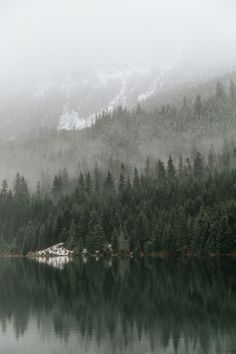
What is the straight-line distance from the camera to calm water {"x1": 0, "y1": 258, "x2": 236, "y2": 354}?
1586 inches

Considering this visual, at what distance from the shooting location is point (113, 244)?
189125 millimetres

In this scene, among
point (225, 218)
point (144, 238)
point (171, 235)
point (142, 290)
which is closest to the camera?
point (142, 290)

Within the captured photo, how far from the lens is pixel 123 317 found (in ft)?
169

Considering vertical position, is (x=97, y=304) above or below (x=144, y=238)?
below

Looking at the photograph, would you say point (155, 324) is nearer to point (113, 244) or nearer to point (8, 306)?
point (8, 306)

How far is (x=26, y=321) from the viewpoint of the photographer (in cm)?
5325

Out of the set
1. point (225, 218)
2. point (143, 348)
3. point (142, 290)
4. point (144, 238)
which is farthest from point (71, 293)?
point (144, 238)

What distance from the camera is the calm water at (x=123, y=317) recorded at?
132 feet

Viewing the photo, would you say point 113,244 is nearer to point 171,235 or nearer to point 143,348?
point 171,235

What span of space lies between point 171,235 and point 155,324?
390ft

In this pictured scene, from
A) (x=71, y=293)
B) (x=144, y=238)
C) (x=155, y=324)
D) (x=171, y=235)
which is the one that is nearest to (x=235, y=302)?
(x=155, y=324)

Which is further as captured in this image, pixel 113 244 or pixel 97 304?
pixel 113 244

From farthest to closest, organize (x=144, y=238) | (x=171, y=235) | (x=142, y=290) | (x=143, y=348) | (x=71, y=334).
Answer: (x=144, y=238), (x=171, y=235), (x=142, y=290), (x=71, y=334), (x=143, y=348)

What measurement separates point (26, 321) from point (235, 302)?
2222 cm
